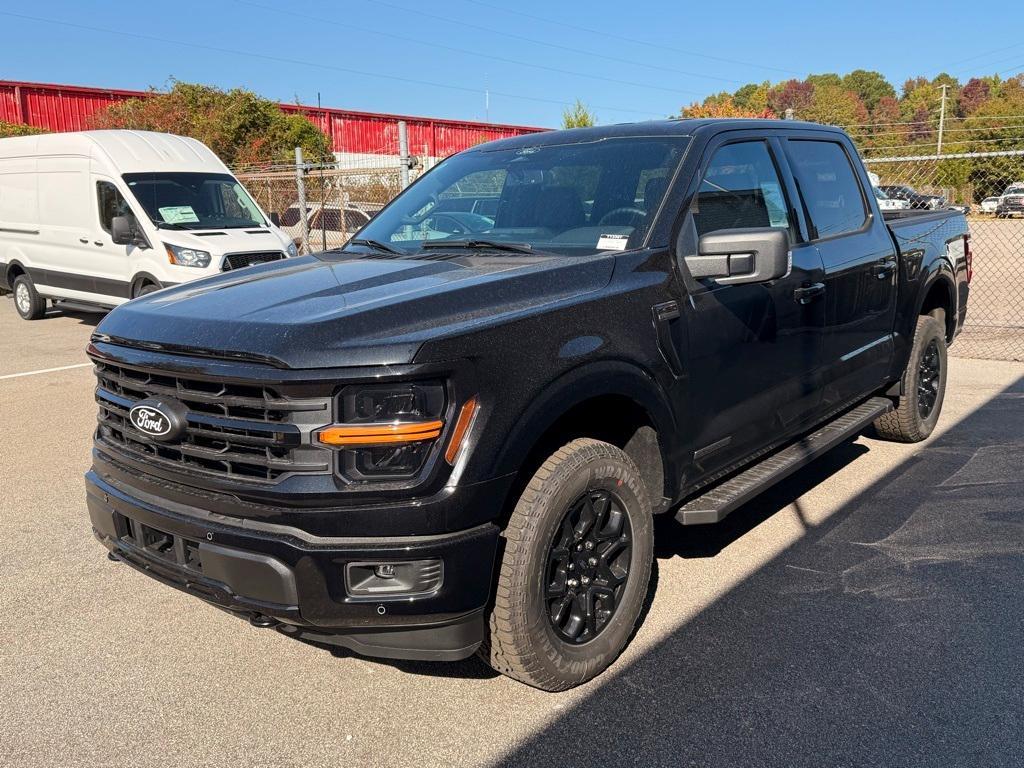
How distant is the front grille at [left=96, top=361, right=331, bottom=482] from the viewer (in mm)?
2668

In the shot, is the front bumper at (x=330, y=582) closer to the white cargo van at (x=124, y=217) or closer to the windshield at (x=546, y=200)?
the windshield at (x=546, y=200)

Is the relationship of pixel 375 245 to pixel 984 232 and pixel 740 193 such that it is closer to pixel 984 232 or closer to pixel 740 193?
pixel 740 193

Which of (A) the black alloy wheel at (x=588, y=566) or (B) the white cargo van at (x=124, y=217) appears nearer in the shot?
(A) the black alloy wheel at (x=588, y=566)

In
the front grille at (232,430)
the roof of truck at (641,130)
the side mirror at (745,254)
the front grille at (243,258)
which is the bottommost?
the front grille at (232,430)

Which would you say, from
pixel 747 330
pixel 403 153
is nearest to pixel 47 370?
pixel 403 153

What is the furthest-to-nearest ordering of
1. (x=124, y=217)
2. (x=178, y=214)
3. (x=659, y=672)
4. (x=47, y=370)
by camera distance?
(x=178, y=214), (x=124, y=217), (x=47, y=370), (x=659, y=672)

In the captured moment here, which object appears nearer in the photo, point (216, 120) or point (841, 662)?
point (841, 662)

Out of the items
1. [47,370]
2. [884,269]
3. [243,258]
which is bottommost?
[47,370]

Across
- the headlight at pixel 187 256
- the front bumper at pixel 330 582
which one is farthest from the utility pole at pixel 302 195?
the front bumper at pixel 330 582

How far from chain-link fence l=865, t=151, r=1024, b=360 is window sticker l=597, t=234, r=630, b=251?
22.5 feet

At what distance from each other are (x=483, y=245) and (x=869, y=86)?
141664 mm

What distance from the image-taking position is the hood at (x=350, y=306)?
2666 millimetres

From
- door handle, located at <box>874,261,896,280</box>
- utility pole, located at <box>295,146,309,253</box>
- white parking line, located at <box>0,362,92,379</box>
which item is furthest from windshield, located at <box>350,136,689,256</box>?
utility pole, located at <box>295,146,309,253</box>

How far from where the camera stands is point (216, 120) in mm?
24641
